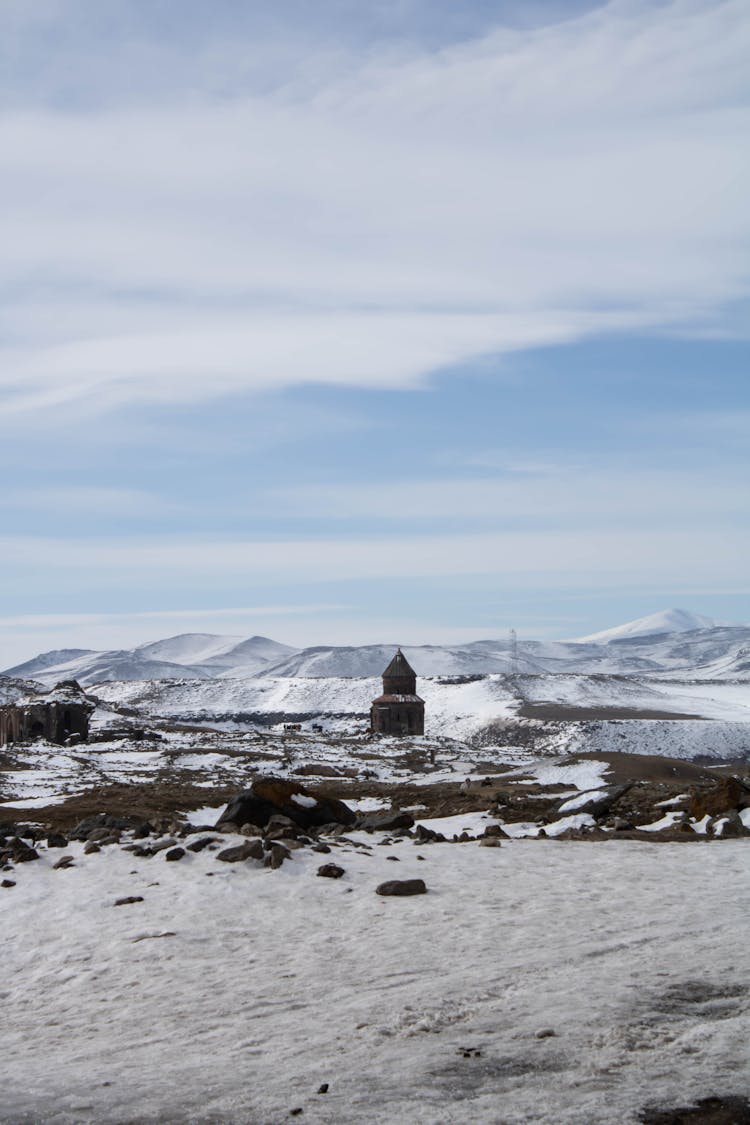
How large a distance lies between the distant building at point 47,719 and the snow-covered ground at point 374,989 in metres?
52.1

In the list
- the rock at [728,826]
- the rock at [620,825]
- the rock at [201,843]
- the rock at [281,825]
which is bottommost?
the rock at [620,825]

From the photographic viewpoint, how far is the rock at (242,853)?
14.4 meters

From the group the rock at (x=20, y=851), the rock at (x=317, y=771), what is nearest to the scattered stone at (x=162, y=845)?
the rock at (x=20, y=851)

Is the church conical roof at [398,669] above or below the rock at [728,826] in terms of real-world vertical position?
above

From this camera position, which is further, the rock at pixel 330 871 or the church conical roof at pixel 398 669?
the church conical roof at pixel 398 669

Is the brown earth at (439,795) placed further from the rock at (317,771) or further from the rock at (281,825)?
the rock at (281,825)

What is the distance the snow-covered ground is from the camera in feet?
21.5

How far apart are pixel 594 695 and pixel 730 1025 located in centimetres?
12748

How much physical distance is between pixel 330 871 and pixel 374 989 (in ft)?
15.2

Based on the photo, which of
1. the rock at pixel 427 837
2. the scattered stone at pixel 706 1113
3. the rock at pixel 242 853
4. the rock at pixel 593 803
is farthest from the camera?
the rock at pixel 593 803

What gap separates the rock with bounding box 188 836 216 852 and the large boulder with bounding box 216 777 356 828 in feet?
4.30

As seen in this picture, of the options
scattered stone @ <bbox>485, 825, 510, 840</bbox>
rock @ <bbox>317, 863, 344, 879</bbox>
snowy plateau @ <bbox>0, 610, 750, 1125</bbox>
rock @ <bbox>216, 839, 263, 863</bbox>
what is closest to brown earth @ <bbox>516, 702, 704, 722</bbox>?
snowy plateau @ <bbox>0, 610, 750, 1125</bbox>

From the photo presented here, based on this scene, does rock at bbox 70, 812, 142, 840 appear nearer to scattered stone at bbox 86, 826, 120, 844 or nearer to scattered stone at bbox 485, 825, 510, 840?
scattered stone at bbox 86, 826, 120, 844

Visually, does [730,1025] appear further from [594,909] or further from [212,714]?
[212,714]
